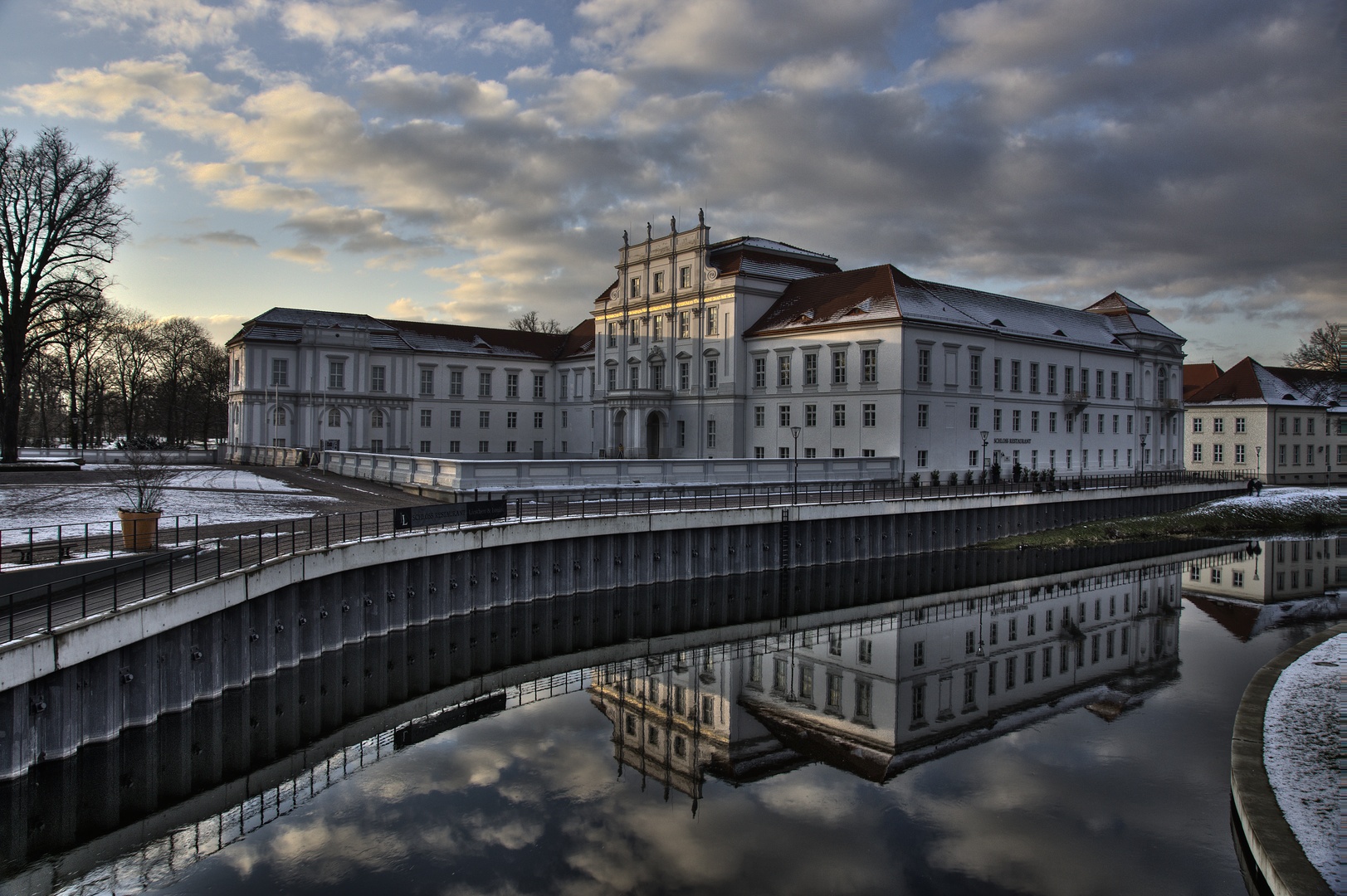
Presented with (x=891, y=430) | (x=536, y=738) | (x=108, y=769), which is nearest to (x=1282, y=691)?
(x=536, y=738)

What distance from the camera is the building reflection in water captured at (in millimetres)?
17594

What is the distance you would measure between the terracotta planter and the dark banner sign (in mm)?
6021

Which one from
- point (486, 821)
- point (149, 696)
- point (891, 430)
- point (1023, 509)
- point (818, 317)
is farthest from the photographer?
point (818, 317)

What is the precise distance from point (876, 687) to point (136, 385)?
3175 inches

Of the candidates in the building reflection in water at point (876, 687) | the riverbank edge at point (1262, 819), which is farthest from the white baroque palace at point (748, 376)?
the riverbank edge at point (1262, 819)

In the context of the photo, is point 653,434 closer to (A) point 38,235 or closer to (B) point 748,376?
(B) point 748,376

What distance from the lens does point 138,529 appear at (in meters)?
20.0

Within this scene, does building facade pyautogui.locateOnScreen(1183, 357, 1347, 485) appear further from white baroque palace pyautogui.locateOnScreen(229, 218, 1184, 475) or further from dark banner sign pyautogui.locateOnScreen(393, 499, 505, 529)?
dark banner sign pyautogui.locateOnScreen(393, 499, 505, 529)

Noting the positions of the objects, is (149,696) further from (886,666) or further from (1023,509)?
(1023,509)

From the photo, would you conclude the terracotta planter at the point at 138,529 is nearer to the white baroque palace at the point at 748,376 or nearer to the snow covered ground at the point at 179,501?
the snow covered ground at the point at 179,501

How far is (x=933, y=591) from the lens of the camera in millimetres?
34250

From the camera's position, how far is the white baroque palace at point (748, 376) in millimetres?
53156

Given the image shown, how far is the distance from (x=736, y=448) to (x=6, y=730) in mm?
48377

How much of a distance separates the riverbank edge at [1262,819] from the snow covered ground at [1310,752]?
0.10m
